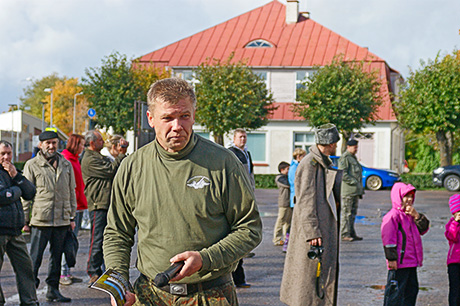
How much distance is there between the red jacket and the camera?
9260mm

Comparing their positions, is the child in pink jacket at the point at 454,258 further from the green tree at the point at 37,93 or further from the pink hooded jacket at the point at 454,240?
the green tree at the point at 37,93

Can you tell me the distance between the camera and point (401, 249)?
6.40 meters

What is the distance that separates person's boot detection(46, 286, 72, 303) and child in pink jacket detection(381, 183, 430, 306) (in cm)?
367

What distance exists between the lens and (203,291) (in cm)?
336

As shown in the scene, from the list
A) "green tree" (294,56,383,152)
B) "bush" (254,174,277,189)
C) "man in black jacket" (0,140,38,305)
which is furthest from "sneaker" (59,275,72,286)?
"green tree" (294,56,383,152)

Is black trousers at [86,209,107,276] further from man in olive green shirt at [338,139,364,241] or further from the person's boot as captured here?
man in olive green shirt at [338,139,364,241]

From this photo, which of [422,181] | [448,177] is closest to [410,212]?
[448,177]

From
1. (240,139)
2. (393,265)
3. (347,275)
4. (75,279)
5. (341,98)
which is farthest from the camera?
(341,98)

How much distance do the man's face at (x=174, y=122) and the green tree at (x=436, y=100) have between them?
33268 millimetres

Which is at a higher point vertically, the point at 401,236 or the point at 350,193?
the point at 401,236

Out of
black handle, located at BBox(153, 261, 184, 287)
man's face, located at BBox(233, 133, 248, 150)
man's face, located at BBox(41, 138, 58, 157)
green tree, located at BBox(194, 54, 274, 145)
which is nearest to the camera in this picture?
black handle, located at BBox(153, 261, 184, 287)

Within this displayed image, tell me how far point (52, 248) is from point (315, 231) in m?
3.37

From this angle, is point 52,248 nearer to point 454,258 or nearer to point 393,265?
point 393,265

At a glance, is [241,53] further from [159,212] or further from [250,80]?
[159,212]
